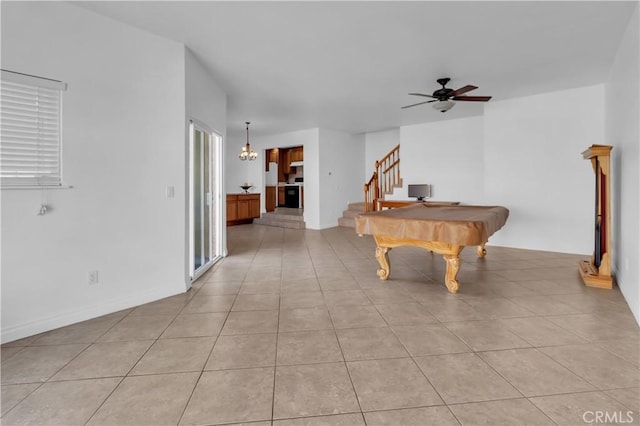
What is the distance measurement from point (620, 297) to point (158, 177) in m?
4.95

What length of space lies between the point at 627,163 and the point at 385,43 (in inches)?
110

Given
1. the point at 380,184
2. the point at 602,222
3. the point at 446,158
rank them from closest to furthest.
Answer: the point at 602,222 < the point at 446,158 < the point at 380,184

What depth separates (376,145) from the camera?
31.9ft

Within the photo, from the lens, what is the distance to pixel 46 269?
8.36ft

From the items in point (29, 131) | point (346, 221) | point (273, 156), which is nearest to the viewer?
point (29, 131)

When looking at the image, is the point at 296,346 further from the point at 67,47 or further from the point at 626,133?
the point at 626,133

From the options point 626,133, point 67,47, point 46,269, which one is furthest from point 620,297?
point 67,47

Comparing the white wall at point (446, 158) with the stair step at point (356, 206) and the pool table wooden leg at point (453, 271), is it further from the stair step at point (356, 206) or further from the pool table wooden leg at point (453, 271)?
the pool table wooden leg at point (453, 271)

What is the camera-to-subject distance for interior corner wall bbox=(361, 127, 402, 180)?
9391mm

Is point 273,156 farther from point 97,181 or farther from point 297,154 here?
point 97,181

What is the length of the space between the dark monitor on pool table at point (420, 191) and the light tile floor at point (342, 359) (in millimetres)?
3884

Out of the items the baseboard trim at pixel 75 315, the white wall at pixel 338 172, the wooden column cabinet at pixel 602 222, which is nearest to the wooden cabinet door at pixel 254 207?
the white wall at pixel 338 172

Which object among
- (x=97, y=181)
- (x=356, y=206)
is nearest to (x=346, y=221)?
(x=356, y=206)

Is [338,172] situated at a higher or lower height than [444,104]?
lower
